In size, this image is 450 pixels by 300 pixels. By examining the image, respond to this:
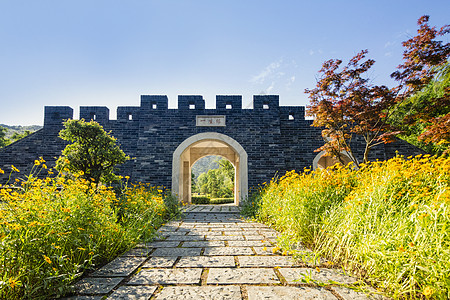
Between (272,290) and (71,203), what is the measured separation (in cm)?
190

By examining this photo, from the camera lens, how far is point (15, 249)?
1.64m

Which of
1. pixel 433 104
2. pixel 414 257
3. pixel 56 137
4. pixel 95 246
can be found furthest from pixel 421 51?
pixel 56 137

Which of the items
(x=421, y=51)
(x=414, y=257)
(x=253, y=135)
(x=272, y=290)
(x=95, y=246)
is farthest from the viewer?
(x=253, y=135)

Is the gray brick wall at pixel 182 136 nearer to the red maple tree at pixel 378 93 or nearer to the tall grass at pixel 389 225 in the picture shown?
the red maple tree at pixel 378 93

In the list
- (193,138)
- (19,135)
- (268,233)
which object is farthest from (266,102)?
(19,135)

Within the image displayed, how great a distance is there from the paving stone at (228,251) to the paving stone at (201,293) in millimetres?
866

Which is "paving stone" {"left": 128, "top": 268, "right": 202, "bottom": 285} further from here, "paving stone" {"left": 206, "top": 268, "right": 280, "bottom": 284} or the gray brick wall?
the gray brick wall

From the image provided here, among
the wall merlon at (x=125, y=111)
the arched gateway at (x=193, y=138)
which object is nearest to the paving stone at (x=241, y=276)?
the arched gateway at (x=193, y=138)

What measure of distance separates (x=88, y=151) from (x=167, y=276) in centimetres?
494

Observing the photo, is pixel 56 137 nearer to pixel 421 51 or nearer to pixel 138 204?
pixel 138 204

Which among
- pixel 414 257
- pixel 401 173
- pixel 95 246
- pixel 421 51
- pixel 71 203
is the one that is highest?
pixel 421 51

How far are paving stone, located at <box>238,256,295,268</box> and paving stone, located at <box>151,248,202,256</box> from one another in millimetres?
540

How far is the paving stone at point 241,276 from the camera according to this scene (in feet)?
6.25

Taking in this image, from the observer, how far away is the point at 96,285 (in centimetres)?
185
